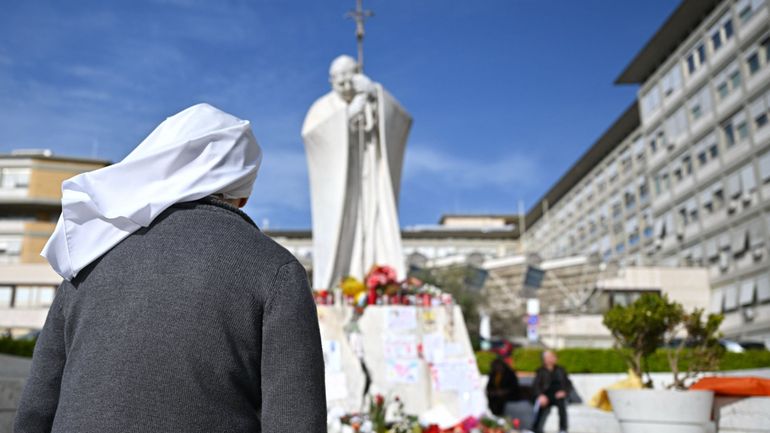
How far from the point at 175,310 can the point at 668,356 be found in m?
5.47

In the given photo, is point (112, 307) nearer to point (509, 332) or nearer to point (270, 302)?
point (270, 302)

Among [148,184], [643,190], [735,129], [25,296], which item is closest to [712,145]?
[735,129]

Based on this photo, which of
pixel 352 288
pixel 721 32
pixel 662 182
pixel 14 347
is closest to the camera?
pixel 352 288

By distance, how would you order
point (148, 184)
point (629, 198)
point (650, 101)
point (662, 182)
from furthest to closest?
1. point (629, 198)
2. point (650, 101)
3. point (662, 182)
4. point (148, 184)

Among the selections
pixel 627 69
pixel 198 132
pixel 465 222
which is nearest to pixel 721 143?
pixel 627 69

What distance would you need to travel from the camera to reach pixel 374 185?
A: 42.6 feet

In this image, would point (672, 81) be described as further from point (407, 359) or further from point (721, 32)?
point (407, 359)

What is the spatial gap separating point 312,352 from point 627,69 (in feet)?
173

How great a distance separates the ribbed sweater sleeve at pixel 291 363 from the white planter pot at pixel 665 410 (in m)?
4.32

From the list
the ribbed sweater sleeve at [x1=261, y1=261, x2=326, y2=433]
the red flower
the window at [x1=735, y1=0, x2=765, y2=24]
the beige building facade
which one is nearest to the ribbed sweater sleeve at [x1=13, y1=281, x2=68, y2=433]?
the ribbed sweater sleeve at [x1=261, y1=261, x2=326, y2=433]

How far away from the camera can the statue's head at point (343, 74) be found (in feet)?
41.3

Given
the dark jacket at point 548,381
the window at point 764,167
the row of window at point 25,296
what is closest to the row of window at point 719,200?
the window at point 764,167

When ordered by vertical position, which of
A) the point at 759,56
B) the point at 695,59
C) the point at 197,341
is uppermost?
the point at 695,59

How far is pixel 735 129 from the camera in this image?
127ft
